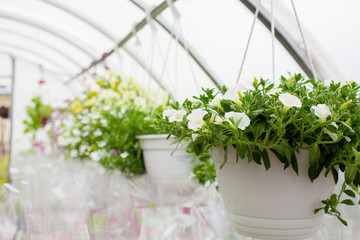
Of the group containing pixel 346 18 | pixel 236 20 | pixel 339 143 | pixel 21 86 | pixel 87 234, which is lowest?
pixel 87 234

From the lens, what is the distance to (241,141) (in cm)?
62

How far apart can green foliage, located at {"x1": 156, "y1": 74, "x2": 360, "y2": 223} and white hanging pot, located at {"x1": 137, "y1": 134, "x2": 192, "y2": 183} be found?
0.46m

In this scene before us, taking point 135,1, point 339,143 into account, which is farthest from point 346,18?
point 135,1

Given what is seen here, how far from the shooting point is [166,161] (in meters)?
1.16

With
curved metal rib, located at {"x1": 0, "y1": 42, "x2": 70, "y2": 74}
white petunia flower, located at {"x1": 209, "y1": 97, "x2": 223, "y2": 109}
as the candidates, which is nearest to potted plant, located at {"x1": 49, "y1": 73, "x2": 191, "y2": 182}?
white petunia flower, located at {"x1": 209, "y1": 97, "x2": 223, "y2": 109}

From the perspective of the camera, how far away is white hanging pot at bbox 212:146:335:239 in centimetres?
66

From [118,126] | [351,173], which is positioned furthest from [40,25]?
[351,173]

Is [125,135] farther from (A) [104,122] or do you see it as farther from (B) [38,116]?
(B) [38,116]

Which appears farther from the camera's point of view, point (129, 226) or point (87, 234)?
point (129, 226)

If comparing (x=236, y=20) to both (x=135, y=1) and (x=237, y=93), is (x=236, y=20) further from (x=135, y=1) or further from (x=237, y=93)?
(x=237, y=93)

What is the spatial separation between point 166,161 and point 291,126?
58 cm

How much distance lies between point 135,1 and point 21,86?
504 centimetres

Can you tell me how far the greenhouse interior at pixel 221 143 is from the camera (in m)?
0.64

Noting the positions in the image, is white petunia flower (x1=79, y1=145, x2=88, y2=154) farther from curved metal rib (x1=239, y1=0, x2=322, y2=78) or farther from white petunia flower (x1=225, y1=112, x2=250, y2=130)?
white petunia flower (x1=225, y1=112, x2=250, y2=130)
